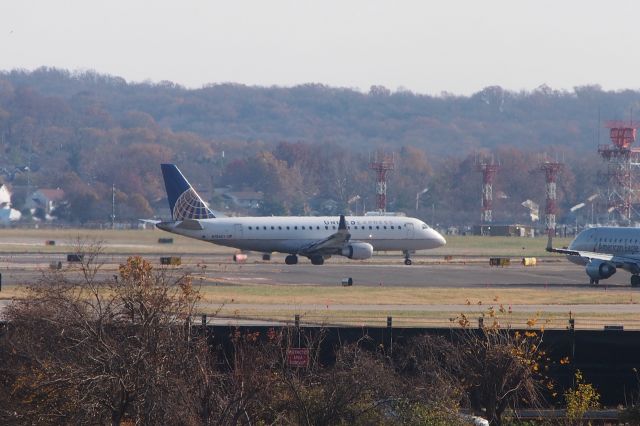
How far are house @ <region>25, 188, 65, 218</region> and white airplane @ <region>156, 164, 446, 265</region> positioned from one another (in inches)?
3798

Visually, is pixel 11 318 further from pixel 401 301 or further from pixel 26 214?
pixel 26 214

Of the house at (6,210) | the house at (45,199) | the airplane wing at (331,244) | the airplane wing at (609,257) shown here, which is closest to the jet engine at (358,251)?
the airplane wing at (331,244)

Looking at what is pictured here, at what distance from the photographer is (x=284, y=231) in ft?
265

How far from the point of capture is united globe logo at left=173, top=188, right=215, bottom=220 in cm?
7981

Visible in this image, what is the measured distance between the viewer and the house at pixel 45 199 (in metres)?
178

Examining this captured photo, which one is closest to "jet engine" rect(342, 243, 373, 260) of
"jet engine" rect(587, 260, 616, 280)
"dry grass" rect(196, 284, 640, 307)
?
"jet engine" rect(587, 260, 616, 280)

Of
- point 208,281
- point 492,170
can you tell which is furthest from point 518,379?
point 492,170

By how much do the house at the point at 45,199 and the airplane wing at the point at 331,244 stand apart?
98.6 meters

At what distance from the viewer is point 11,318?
3091 centimetres

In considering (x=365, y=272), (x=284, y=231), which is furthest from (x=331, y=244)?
(x=365, y=272)

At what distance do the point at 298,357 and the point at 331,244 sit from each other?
49.0 metres

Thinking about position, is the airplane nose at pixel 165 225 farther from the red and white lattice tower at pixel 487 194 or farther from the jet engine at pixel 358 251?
the red and white lattice tower at pixel 487 194

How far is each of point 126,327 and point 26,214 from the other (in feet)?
485

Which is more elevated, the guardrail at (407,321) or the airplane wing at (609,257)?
the airplane wing at (609,257)
